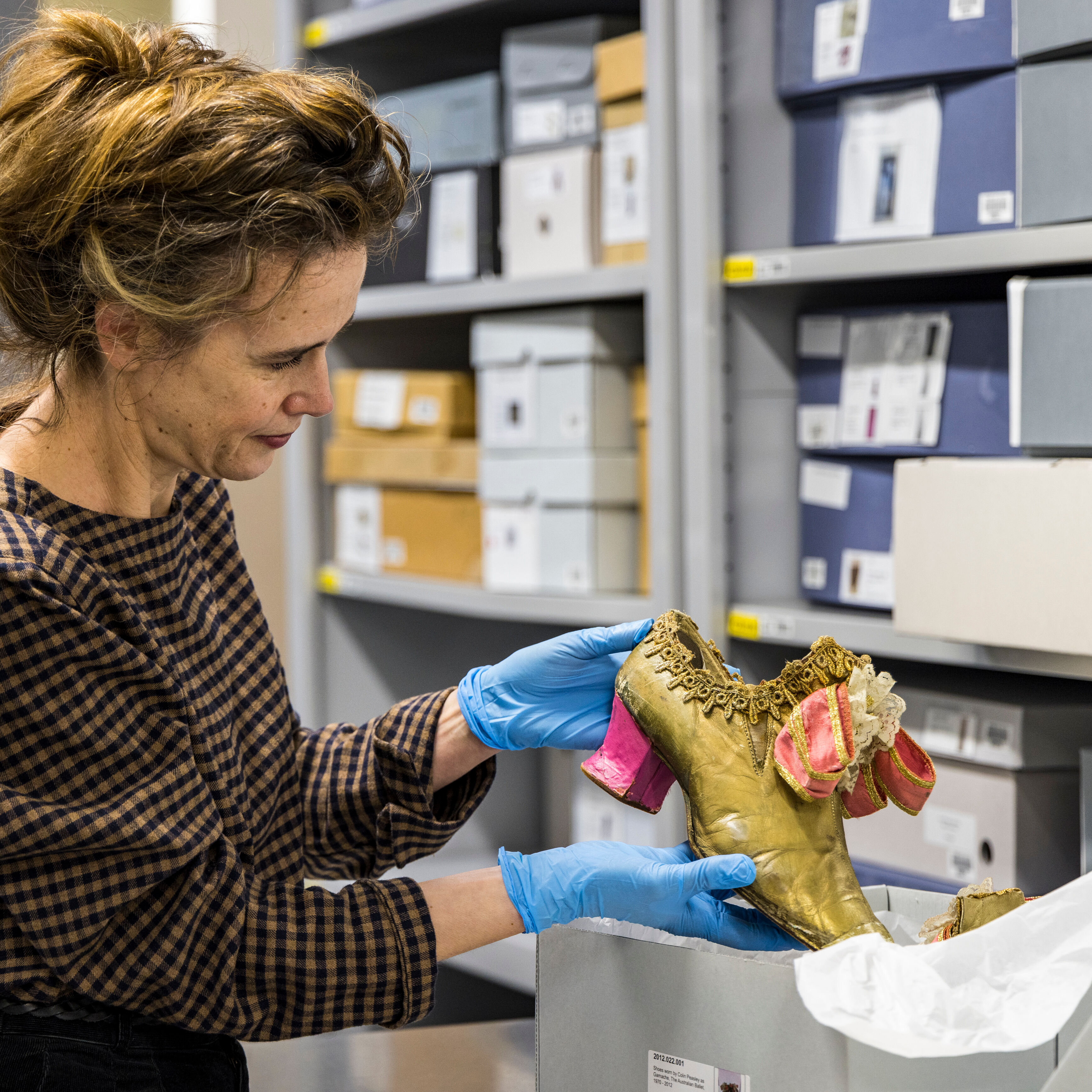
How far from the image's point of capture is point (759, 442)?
1.69 metres

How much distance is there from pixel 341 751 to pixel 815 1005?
568 mm

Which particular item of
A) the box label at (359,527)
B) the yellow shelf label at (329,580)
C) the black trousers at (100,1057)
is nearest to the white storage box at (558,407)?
the box label at (359,527)

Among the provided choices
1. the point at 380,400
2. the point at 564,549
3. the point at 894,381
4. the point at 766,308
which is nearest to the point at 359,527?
the point at 380,400

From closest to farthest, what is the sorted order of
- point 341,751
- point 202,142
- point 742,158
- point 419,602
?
point 202,142 < point 341,751 < point 742,158 < point 419,602

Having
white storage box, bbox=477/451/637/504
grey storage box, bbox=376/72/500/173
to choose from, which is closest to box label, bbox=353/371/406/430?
white storage box, bbox=477/451/637/504

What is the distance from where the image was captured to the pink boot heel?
3.10 ft

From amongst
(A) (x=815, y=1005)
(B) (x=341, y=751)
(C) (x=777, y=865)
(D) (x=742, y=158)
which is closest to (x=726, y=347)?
(D) (x=742, y=158)

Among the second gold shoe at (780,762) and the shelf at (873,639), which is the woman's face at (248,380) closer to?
the second gold shoe at (780,762)

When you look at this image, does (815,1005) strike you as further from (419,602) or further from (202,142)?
(419,602)

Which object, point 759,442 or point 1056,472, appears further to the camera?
point 759,442

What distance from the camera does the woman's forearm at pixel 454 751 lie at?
1.12 m

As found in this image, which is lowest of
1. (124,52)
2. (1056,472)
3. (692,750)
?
(692,750)

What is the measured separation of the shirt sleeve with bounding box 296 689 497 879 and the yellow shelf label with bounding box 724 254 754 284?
0.75 meters

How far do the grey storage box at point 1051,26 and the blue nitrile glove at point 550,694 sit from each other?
2.50ft
